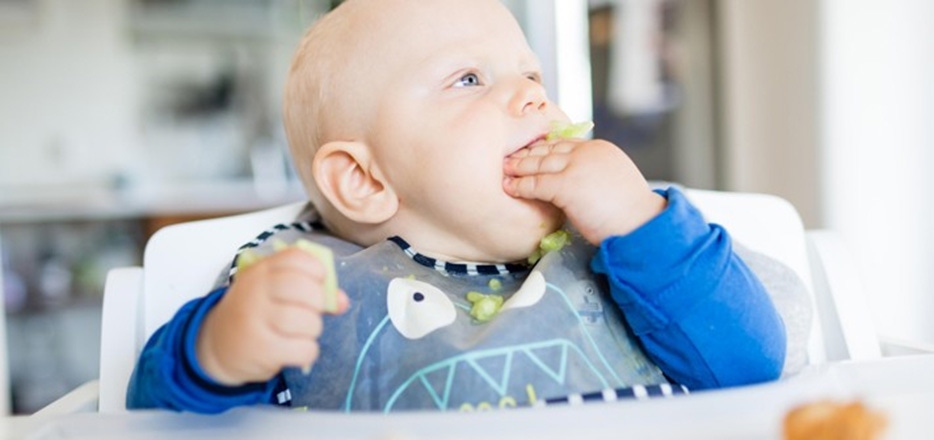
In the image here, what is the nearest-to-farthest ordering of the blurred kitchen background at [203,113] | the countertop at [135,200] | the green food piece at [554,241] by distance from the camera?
the green food piece at [554,241] < the blurred kitchen background at [203,113] < the countertop at [135,200]

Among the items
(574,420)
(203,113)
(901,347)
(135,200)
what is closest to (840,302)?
(901,347)

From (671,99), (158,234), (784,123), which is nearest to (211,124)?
(671,99)

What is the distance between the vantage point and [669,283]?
2.19ft

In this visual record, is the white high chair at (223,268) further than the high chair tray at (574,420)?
Yes

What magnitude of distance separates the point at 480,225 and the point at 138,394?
29 cm

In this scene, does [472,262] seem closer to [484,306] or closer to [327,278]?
[484,306]

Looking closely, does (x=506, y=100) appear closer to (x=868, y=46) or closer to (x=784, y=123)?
(x=868, y=46)

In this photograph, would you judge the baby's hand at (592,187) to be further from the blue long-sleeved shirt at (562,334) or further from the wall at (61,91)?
the wall at (61,91)

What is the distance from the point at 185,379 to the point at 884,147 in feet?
5.38

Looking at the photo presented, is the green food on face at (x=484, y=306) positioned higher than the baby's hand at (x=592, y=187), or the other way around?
the baby's hand at (x=592, y=187)

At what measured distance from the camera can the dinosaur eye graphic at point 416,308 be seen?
2.36 feet

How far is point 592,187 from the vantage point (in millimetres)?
694

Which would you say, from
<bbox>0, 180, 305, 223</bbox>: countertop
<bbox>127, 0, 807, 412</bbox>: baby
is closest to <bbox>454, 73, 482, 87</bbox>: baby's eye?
<bbox>127, 0, 807, 412</bbox>: baby

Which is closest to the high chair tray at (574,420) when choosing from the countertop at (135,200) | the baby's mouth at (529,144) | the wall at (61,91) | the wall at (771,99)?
the baby's mouth at (529,144)
